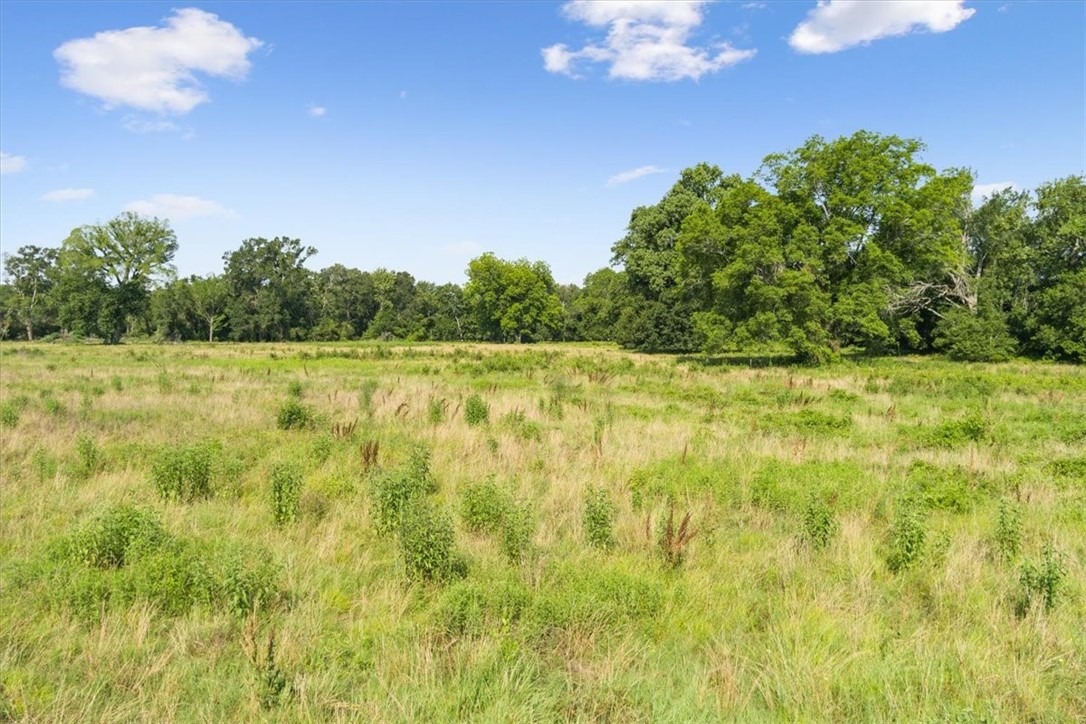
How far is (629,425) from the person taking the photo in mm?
13328

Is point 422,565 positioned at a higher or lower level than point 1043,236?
lower

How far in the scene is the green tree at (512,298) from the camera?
83.8 metres

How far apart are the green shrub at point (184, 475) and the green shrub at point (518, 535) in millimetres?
4626

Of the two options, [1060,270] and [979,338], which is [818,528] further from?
[1060,270]

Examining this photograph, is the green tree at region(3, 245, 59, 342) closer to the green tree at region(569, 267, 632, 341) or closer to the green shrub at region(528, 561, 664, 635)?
the green tree at region(569, 267, 632, 341)

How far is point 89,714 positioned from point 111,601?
154cm

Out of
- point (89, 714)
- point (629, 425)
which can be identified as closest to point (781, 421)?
point (629, 425)

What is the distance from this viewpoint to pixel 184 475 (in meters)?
8.22

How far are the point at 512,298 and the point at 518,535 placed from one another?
261 feet

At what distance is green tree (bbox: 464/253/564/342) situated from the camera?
83.8 m

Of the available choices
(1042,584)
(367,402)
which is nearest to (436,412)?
(367,402)

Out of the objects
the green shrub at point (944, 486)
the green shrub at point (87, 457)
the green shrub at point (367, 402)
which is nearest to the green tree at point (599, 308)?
the green shrub at point (367, 402)

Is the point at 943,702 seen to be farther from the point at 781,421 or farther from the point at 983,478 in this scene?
the point at 781,421

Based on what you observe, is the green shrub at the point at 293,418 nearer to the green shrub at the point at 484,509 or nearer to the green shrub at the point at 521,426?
the green shrub at the point at 521,426
